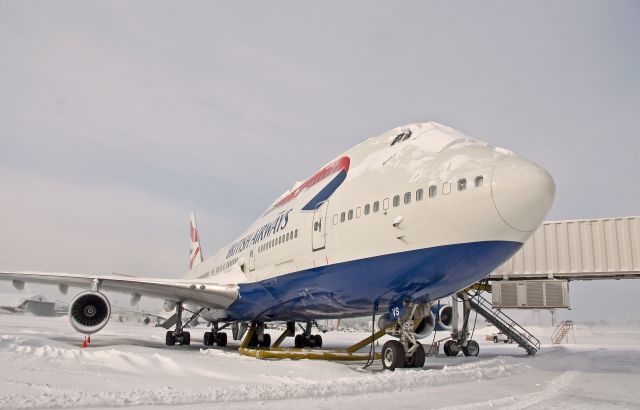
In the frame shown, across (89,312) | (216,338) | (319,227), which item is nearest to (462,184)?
(319,227)

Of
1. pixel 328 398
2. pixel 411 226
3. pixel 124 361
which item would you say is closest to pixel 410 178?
pixel 411 226

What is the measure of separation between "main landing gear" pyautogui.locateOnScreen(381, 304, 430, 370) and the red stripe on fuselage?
12.9 ft

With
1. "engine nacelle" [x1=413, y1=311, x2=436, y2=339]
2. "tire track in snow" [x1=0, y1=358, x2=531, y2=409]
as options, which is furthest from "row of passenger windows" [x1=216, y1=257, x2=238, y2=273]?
"tire track in snow" [x1=0, y1=358, x2=531, y2=409]

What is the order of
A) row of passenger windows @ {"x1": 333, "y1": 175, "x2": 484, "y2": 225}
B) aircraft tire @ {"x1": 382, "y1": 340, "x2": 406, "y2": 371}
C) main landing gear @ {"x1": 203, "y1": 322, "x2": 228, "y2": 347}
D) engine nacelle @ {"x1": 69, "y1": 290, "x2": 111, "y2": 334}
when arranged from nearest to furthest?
row of passenger windows @ {"x1": 333, "y1": 175, "x2": 484, "y2": 225} → aircraft tire @ {"x1": 382, "y1": 340, "x2": 406, "y2": 371} → engine nacelle @ {"x1": 69, "y1": 290, "x2": 111, "y2": 334} → main landing gear @ {"x1": 203, "y1": 322, "x2": 228, "y2": 347}

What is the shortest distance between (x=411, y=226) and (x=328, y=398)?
377 centimetres

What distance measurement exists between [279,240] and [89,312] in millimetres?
5789

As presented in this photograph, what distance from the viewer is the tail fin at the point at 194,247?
32.2 m

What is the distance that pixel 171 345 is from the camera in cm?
1873

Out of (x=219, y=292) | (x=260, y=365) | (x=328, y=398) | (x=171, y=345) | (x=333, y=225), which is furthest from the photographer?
(x=171, y=345)

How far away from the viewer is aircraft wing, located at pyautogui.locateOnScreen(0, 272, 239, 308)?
15.4 metres

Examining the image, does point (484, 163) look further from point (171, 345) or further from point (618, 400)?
point (171, 345)

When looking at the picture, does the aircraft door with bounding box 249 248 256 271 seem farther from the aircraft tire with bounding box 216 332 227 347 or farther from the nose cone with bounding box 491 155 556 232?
the nose cone with bounding box 491 155 556 232

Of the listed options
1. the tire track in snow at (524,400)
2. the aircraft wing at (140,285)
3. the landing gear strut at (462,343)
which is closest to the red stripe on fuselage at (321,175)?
the aircraft wing at (140,285)

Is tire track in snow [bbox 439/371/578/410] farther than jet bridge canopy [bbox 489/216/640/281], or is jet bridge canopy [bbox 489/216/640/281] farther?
jet bridge canopy [bbox 489/216/640/281]
